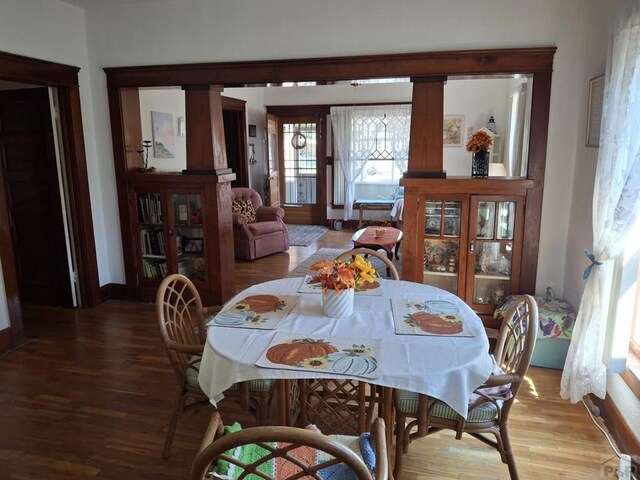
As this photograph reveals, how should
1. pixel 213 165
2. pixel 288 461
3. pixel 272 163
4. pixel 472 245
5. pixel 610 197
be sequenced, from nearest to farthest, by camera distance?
pixel 288 461 → pixel 610 197 → pixel 472 245 → pixel 213 165 → pixel 272 163

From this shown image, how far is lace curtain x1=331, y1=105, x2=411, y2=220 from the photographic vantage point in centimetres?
806

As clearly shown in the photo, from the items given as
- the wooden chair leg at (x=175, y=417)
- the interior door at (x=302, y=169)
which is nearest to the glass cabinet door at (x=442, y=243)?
the wooden chair leg at (x=175, y=417)

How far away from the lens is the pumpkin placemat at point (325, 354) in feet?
5.68

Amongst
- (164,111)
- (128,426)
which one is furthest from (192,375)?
(164,111)

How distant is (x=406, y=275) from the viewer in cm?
383

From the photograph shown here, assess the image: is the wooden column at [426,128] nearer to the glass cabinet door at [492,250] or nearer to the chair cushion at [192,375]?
the glass cabinet door at [492,250]

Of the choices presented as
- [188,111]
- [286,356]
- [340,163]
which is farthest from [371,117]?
[286,356]

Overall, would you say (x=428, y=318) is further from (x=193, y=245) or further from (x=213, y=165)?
(x=193, y=245)

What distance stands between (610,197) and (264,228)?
463 cm

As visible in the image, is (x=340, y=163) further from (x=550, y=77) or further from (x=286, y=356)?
(x=286, y=356)

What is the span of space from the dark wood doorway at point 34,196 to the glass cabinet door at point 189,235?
1075 millimetres

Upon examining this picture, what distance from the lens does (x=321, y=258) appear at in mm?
6254

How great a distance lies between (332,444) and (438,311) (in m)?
1.27

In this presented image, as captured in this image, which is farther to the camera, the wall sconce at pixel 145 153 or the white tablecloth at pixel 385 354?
the wall sconce at pixel 145 153
